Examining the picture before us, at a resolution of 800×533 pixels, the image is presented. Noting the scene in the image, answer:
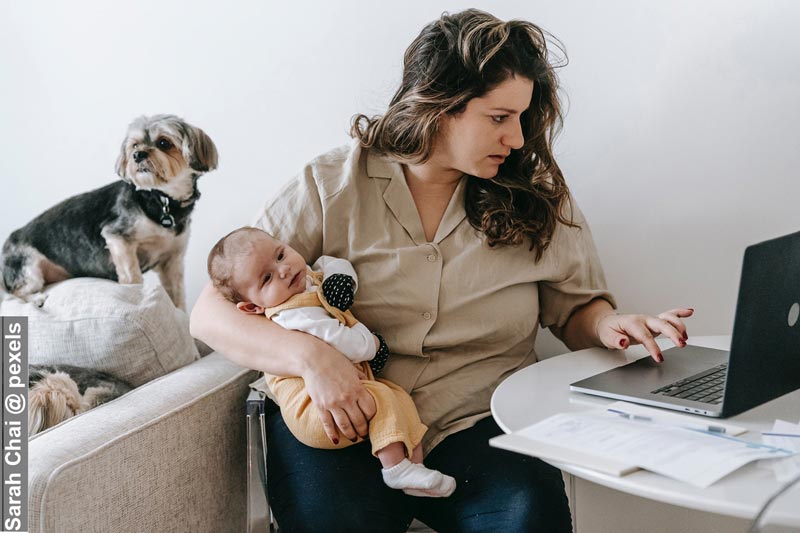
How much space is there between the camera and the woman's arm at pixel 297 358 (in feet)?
4.54

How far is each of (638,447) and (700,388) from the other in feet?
1.01

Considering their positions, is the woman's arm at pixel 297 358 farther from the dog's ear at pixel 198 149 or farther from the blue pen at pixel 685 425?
the dog's ear at pixel 198 149

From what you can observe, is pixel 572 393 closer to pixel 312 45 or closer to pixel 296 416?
pixel 296 416

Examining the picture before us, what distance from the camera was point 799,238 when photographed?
3.72 feet

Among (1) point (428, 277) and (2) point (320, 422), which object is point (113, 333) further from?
(1) point (428, 277)

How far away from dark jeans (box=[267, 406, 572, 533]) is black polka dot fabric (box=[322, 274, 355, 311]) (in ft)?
0.79

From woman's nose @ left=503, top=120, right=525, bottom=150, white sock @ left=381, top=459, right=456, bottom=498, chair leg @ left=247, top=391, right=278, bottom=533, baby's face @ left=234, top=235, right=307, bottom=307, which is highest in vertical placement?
woman's nose @ left=503, top=120, right=525, bottom=150

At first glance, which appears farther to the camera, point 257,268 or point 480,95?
point 480,95

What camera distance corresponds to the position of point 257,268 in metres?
1.47

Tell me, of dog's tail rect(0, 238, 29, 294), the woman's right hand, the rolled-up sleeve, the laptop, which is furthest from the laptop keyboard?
dog's tail rect(0, 238, 29, 294)

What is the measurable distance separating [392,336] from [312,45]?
0.80 m

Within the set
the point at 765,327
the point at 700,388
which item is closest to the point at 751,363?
the point at 765,327

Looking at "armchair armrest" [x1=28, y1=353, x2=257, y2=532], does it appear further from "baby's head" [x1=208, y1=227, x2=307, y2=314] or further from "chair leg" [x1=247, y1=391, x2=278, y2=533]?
"baby's head" [x1=208, y1=227, x2=307, y2=314]

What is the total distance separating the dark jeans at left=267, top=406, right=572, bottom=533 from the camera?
52.8 inches
